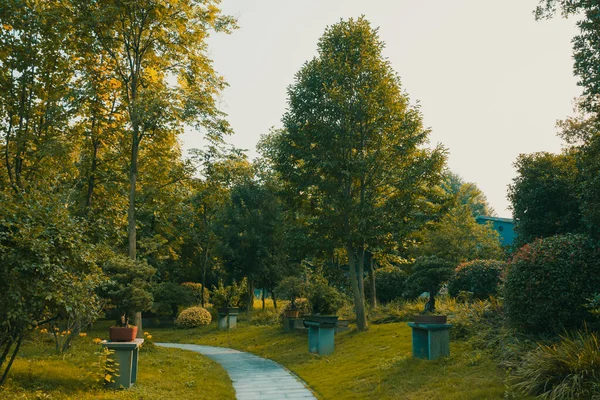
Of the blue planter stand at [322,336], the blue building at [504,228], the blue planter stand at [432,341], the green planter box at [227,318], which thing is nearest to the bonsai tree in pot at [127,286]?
the blue planter stand at [322,336]

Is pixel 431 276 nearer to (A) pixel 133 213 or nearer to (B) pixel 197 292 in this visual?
(A) pixel 133 213

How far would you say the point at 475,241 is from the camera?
29.6 metres

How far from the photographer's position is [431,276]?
19844 millimetres

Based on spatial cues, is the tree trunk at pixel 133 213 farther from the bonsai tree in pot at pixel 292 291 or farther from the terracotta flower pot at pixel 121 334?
the bonsai tree in pot at pixel 292 291

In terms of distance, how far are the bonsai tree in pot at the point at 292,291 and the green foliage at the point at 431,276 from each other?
5322 millimetres

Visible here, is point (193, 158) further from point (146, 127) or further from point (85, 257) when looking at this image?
point (85, 257)

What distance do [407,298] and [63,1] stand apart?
18893mm

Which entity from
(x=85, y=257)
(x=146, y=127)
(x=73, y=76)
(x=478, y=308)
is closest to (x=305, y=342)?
(x=478, y=308)

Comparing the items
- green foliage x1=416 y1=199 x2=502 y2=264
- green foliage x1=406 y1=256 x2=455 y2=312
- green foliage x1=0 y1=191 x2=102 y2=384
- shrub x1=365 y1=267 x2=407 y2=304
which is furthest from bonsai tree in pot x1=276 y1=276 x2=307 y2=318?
green foliage x1=0 y1=191 x2=102 y2=384

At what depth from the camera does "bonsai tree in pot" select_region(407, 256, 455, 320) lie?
19.6 meters

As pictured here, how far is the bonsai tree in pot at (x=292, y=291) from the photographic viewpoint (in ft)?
75.7

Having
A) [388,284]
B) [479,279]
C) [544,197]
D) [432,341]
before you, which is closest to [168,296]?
[388,284]

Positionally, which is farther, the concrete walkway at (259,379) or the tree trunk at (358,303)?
the tree trunk at (358,303)

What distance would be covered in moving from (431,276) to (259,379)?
9.46 m
